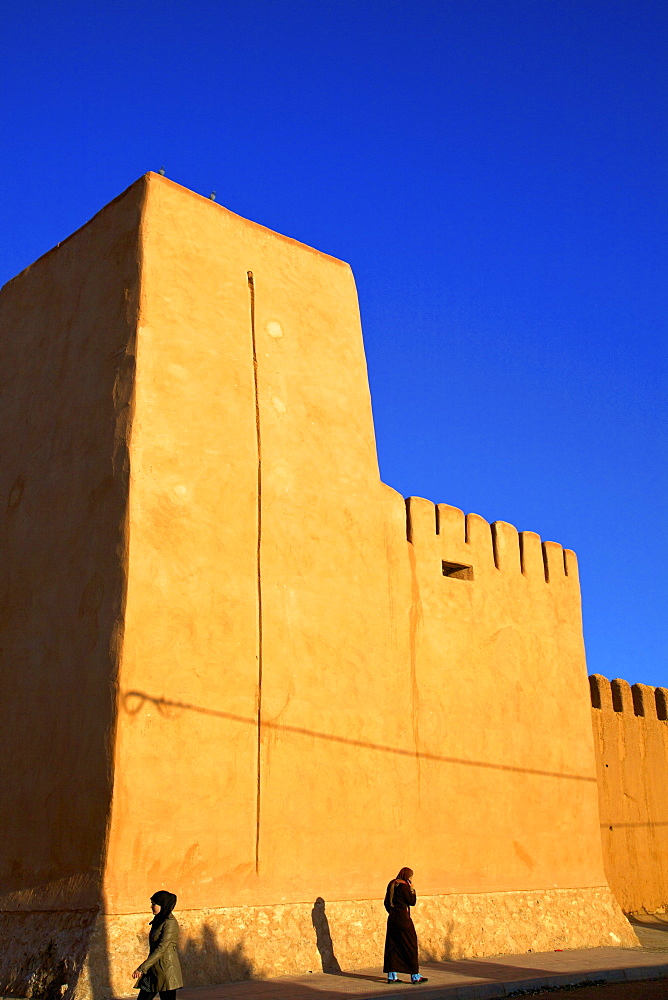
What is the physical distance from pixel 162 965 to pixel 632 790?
28.0ft

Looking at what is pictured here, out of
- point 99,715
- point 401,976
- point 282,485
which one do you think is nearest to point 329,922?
point 401,976

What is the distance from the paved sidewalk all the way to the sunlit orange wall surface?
2.31ft

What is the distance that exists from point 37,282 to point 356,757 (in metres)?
5.66

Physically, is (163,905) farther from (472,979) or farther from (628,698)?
(628,698)

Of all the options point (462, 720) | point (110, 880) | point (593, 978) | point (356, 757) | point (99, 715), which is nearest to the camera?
point (110, 880)

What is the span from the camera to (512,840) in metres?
10.2

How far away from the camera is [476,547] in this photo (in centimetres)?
1112

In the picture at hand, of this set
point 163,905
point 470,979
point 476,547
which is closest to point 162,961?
point 163,905

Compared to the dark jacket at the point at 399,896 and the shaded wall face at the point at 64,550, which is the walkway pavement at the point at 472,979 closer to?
the dark jacket at the point at 399,896

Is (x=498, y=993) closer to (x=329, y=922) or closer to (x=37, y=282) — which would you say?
(x=329, y=922)

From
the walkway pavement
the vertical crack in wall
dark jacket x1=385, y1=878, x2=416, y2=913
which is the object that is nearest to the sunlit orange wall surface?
the vertical crack in wall

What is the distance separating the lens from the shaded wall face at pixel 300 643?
791 cm

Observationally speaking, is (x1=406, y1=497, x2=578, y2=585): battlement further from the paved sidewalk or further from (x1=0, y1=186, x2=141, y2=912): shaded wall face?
the paved sidewalk

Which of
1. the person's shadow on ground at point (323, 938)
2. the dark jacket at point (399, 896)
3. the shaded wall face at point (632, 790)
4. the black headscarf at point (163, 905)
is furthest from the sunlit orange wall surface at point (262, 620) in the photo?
the shaded wall face at point (632, 790)
